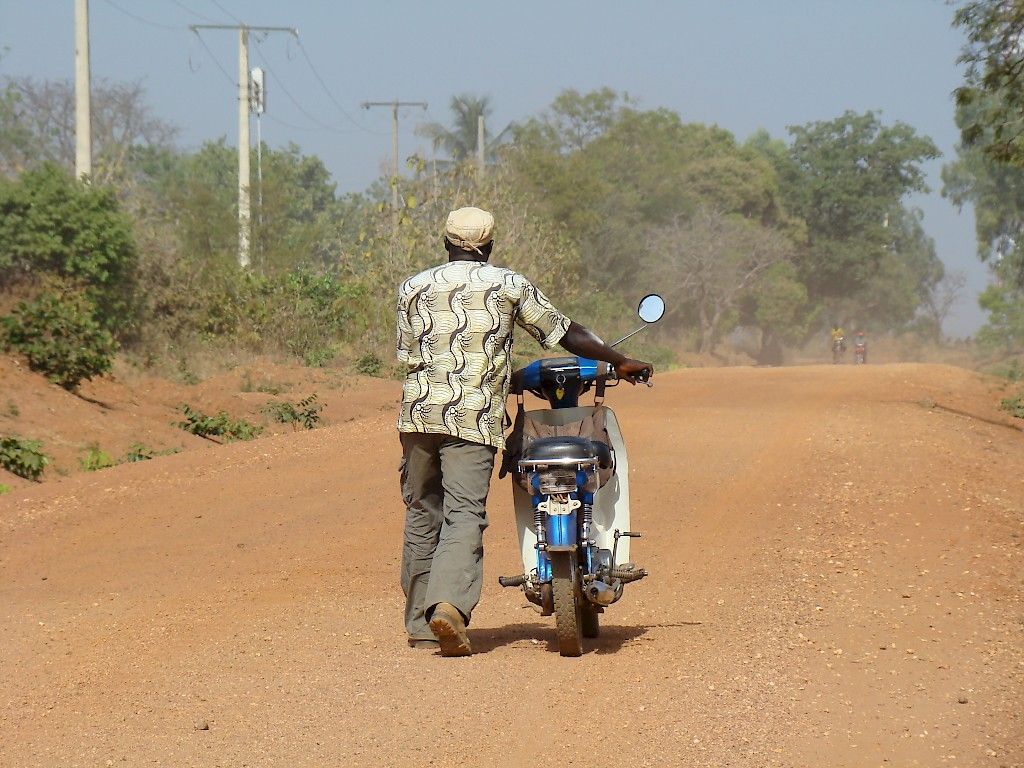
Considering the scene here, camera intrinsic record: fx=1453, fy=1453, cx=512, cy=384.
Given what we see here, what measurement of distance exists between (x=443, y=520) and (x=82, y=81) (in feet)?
56.5

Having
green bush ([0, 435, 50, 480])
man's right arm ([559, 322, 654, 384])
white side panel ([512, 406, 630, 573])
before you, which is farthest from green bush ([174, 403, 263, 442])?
man's right arm ([559, 322, 654, 384])

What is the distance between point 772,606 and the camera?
275 inches

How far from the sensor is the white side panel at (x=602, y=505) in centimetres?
597

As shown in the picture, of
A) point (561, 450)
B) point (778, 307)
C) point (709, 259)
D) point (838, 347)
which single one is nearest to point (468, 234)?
point (561, 450)

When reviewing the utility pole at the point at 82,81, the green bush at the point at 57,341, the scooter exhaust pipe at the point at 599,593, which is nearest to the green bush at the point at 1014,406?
the green bush at the point at 57,341

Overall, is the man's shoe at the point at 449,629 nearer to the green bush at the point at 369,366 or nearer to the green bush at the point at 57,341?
the green bush at the point at 57,341

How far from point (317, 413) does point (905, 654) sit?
41.5ft

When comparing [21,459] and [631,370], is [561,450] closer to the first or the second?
[631,370]

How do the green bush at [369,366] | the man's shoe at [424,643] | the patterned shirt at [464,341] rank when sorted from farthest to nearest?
the green bush at [369,366]
the man's shoe at [424,643]
the patterned shirt at [464,341]

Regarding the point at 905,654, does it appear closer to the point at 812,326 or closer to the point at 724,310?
the point at 724,310

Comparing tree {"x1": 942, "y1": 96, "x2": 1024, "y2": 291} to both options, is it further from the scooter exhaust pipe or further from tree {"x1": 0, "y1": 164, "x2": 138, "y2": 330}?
the scooter exhaust pipe

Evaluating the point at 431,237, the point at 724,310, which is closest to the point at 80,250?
the point at 431,237

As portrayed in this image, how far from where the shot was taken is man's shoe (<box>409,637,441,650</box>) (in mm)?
6039

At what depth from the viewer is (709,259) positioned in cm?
5947
